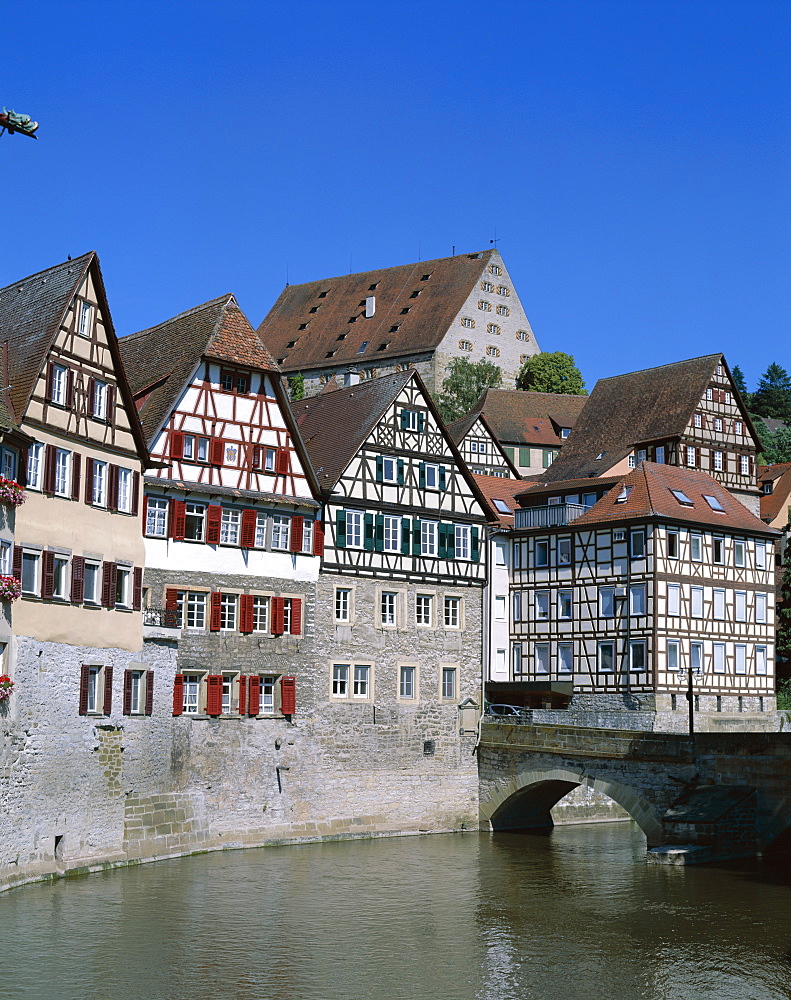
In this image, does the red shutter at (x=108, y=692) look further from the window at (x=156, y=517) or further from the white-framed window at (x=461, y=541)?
the white-framed window at (x=461, y=541)

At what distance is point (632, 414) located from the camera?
67938 millimetres

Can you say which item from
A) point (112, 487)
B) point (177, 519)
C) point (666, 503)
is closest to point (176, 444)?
point (177, 519)

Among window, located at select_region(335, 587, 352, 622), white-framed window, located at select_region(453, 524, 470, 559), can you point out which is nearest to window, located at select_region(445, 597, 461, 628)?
white-framed window, located at select_region(453, 524, 470, 559)

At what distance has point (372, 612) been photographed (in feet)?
148

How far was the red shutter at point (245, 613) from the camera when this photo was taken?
41.3m

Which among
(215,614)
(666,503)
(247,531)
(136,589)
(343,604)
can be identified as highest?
(666,503)

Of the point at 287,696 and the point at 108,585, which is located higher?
the point at 108,585

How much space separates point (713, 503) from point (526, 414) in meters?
26.6

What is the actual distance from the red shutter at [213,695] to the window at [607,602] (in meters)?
17.1

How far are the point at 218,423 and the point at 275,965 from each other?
19.7m

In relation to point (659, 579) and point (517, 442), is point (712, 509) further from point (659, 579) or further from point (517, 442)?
point (517, 442)

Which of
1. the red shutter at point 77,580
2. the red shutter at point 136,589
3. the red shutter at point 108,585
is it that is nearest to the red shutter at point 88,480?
the red shutter at point 77,580

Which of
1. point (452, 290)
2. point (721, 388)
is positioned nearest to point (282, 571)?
point (721, 388)

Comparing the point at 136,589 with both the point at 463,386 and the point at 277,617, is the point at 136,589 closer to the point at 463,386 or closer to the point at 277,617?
the point at 277,617
